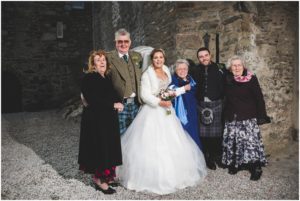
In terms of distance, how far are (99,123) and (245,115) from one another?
1795mm

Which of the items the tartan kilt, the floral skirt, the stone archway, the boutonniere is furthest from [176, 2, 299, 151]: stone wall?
the stone archway

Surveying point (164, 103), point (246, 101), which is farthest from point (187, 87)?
point (246, 101)

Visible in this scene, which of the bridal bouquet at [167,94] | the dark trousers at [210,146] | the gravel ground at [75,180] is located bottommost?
the gravel ground at [75,180]

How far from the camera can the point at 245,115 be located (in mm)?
3699

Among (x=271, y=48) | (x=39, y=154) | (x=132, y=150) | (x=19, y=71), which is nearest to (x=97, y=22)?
(x=19, y=71)

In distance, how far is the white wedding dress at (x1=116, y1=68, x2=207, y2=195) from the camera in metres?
3.24

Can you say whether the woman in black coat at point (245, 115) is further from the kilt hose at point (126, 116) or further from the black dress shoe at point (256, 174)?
the kilt hose at point (126, 116)

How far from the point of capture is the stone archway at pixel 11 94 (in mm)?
11688

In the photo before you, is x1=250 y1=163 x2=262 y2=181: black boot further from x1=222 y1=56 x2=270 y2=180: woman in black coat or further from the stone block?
the stone block

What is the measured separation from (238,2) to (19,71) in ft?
31.8

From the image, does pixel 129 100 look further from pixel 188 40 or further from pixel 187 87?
pixel 188 40

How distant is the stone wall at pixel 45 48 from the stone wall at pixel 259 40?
784 cm

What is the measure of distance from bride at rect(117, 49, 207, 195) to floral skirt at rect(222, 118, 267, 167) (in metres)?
0.51

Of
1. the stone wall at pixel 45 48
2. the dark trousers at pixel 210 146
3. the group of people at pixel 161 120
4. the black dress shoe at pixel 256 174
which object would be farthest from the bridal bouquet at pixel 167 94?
the stone wall at pixel 45 48
